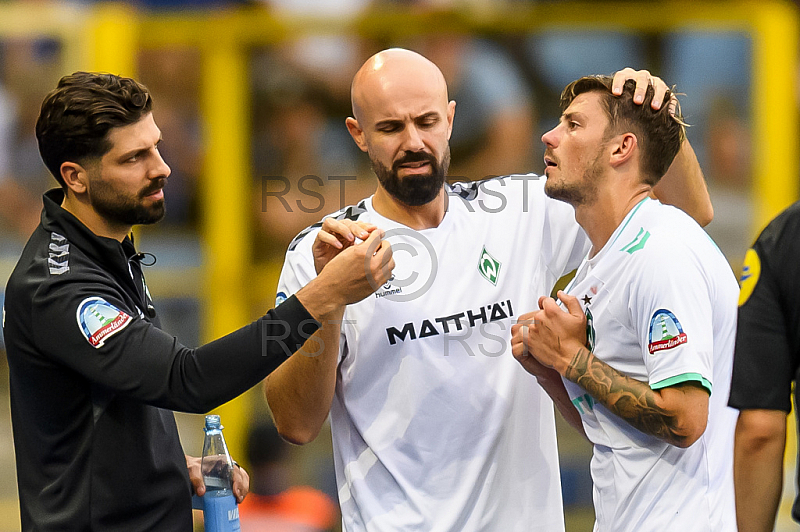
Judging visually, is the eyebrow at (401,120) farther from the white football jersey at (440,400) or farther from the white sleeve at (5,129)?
the white sleeve at (5,129)

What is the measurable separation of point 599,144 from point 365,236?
32.2 inches

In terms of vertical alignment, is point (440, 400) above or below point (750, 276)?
below

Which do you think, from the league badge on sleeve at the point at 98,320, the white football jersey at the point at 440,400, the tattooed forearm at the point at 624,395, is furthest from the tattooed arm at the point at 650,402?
the league badge on sleeve at the point at 98,320

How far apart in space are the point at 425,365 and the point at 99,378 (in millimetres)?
1080

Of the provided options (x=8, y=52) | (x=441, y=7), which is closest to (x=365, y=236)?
(x=441, y=7)

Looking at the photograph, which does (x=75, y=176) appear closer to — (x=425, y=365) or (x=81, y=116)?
(x=81, y=116)

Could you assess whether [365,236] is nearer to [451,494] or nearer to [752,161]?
[451,494]

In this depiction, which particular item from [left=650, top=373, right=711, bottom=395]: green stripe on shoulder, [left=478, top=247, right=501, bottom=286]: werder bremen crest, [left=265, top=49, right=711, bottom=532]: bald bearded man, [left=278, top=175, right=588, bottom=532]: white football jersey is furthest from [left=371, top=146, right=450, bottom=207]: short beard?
[left=650, top=373, right=711, bottom=395]: green stripe on shoulder

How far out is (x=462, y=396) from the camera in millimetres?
3111

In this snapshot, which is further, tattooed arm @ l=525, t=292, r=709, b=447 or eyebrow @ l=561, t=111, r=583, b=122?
eyebrow @ l=561, t=111, r=583, b=122

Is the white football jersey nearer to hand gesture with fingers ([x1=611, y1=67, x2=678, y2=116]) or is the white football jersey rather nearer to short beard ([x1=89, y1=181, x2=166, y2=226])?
short beard ([x1=89, y1=181, x2=166, y2=226])

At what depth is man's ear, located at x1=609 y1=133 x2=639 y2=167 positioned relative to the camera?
9.55 ft

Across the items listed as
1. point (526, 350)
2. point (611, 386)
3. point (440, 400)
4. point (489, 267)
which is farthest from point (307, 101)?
point (611, 386)

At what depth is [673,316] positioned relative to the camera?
249 centimetres
